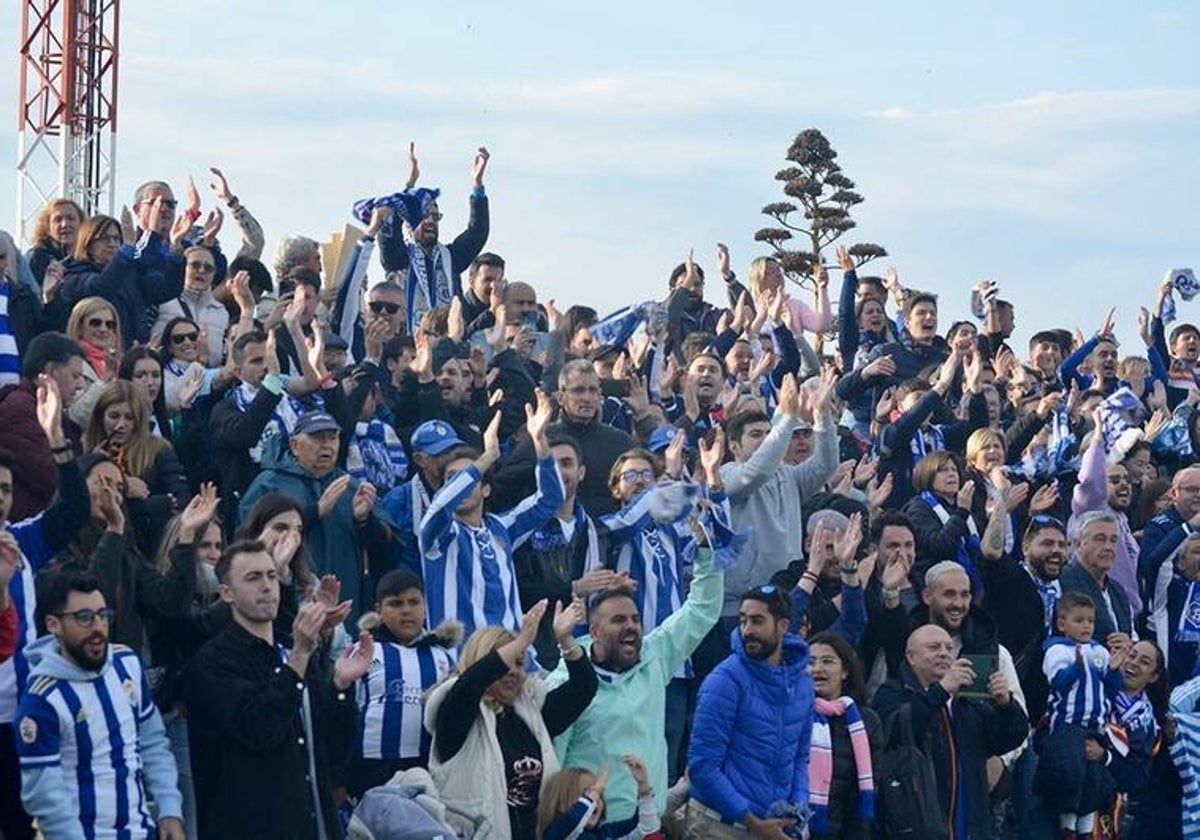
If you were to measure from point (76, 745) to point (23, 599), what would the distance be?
798mm

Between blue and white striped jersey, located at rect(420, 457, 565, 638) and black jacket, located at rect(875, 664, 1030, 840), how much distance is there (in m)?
2.01

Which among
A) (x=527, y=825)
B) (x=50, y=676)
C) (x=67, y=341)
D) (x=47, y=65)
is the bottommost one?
(x=527, y=825)

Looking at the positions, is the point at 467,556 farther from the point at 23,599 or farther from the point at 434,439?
the point at 23,599

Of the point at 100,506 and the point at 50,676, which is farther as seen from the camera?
the point at 100,506

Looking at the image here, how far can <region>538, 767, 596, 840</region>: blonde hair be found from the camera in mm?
9867

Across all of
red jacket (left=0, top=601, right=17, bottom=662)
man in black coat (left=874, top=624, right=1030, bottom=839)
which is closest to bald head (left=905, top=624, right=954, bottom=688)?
man in black coat (left=874, top=624, right=1030, bottom=839)

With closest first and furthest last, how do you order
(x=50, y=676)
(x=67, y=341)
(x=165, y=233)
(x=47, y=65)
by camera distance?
1. (x=50, y=676)
2. (x=67, y=341)
3. (x=165, y=233)
4. (x=47, y=65)

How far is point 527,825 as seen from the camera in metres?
9.86

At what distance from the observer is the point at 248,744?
351 inches

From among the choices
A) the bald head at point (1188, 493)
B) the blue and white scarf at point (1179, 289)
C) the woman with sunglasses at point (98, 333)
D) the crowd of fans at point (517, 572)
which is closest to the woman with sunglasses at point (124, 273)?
the crowd of fans at point (517, 572)

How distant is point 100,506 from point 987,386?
8.67 meters

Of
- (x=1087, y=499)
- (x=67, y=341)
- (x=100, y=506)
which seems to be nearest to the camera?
(x=100, y=506)

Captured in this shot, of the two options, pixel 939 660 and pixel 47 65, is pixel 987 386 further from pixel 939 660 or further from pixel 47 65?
pixel 47 65

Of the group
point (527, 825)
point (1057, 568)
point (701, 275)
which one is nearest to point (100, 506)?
point (527, 825)
